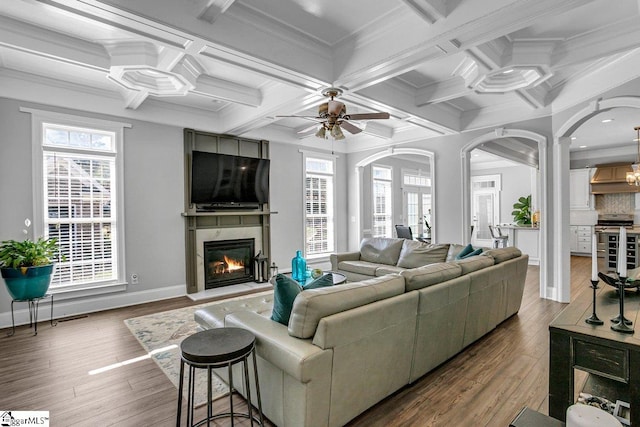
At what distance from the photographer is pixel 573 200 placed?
355 inches

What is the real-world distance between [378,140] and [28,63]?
561cm

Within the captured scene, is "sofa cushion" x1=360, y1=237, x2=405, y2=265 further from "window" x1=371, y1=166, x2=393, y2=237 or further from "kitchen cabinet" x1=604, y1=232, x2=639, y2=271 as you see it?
"kitchen cabinet" x1=604, y1=232, x2=639, y2=271

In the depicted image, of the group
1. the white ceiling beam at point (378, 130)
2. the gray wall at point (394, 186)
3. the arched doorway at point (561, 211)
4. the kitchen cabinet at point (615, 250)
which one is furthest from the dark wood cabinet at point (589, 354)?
the kitchen cabinet at point (615, 250)

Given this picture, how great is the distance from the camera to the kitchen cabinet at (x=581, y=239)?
8.79 meters

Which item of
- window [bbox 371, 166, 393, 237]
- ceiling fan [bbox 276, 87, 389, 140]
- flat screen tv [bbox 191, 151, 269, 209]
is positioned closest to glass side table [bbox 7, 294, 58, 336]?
Result: flat screen tv [bbox 191, 151, 269, 209]

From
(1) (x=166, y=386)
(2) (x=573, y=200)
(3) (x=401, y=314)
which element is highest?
(2) (x=573, y=200)

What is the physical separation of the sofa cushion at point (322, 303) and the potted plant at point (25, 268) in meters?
3.48

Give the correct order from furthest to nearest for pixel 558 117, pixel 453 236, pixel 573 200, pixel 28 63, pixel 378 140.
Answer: pixel 573 200 → pixel 378 140 → pixel 453 236 → pixel 558 117 → pixel 28 63

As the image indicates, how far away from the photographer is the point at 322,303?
6.22ft

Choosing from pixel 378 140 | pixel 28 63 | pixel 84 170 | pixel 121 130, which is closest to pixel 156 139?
pixel 121 130

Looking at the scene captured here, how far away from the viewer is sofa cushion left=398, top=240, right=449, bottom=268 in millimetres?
4941

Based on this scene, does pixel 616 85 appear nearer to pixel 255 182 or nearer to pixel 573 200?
pixel 255 182

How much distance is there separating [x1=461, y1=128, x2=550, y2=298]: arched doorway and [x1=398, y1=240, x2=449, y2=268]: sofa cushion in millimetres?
1007

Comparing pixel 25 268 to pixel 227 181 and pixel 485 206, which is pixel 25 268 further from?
pixel 485 206
